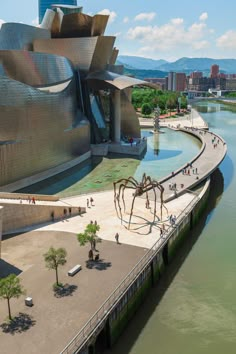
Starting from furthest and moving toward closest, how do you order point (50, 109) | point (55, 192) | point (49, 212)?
1. point (50, 109)
2. point (55, 192)
3. point (49, 212)

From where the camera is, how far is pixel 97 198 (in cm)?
3125

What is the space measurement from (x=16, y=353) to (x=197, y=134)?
185 ft

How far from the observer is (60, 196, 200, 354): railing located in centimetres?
1400

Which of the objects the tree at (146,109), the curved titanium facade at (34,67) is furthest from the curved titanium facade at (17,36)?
the tree at (146,109)

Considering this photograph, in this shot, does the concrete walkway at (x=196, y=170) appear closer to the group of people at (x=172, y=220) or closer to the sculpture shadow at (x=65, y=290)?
the group of people at (x=172, y=220)

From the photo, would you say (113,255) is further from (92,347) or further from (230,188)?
(230,188)

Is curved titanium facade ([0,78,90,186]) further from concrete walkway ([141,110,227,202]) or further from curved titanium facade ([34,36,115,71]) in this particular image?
concrete walkway ([141,110,227,202])

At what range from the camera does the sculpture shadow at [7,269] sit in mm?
19031

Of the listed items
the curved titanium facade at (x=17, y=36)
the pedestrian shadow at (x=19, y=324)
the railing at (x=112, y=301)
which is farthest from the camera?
the curved titanium facade at (x=17, y=36)

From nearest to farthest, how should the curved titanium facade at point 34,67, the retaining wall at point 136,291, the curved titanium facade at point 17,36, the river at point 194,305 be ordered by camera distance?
the retaining wall at point 136,291, the river at point 194,305, the curved titanium facade at point 34,67, the curved titanium facade at point 17,36

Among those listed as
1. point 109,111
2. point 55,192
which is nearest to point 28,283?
point 55,192

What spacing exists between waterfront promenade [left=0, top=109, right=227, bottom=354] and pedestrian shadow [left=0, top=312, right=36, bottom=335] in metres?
0.08

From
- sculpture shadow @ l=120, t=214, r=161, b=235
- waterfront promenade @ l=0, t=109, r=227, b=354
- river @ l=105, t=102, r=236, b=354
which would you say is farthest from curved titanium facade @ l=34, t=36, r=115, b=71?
river @ l=105, t=102, r=236, b=354

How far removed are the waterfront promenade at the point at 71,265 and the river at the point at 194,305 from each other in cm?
215
